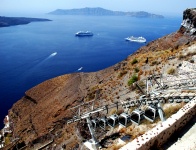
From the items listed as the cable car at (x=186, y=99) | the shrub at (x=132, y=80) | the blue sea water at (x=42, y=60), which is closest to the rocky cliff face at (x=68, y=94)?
the shrub at (x=132, y=80)

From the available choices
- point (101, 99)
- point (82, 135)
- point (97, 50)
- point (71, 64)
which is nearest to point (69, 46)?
point (97, 50)

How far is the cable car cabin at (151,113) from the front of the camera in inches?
512

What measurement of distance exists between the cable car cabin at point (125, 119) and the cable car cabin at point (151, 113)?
3.17 ft

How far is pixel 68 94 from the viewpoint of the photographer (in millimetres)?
43125

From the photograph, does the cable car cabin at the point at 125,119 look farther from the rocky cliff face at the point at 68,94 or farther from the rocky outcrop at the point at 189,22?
the rocky outcrop at the point at 189,22

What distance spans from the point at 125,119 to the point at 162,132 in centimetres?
474

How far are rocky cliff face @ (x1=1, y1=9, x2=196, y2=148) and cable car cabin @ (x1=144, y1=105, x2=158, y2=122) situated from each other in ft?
35.6

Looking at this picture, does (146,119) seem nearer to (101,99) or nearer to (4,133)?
(101,99)

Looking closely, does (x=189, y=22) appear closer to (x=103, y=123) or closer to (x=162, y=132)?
(x=103, y=123)

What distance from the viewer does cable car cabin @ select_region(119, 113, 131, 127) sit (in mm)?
13898

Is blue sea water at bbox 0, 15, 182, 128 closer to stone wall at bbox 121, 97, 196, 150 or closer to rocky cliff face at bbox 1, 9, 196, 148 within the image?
rocky cliff face at bbox 1, 9, 196, 148

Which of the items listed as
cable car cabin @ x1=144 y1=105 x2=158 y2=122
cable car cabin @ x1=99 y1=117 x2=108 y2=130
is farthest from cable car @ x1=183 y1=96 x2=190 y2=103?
cable car cabin @ x1=99 y1=117 x2=108 y2=130

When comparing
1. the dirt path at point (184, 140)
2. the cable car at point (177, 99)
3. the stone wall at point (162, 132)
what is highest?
the stone wall at point (162, 132)

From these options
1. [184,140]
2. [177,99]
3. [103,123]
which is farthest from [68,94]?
[184,140]
